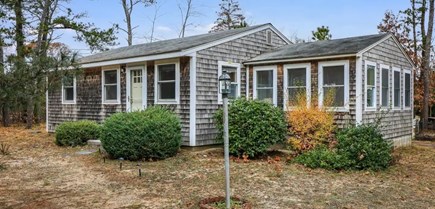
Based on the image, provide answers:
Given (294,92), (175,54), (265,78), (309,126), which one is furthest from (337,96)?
(175,54)

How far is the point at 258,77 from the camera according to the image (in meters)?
12.2

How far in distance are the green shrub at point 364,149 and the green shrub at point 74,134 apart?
26.8 ft

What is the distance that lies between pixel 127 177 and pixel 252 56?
6.42m

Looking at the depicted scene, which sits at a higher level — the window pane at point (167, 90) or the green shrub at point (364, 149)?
the window pane at point (167, 90)

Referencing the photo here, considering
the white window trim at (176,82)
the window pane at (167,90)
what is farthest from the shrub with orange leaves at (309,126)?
the window pane at (167,90)

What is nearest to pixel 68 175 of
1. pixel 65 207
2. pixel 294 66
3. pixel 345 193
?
pixel 65 207

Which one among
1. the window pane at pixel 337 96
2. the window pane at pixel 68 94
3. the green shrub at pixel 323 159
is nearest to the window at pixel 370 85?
the window pane at pixel 337 96

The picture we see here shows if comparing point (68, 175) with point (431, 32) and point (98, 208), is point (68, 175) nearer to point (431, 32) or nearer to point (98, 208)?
point (98, 208)

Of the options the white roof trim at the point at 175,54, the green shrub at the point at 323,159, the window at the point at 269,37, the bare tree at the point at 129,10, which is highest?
the bare tree at the point at 129,10

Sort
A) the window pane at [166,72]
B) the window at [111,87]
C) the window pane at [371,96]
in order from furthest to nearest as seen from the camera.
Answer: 1. the window at [111,87]
2. the window pane at [166,72]
3. the window pane at [371,96]

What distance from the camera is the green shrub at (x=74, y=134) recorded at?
41.6ft

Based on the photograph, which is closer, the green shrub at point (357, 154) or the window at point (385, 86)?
the green shrub at point (357, 154)

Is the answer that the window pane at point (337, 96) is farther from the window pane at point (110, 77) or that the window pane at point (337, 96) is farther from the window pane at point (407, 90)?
the window pane at point (110, 77)

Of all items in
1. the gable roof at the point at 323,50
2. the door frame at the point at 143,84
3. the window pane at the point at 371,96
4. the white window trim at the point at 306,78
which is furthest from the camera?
the door frame at the point at 143,84
